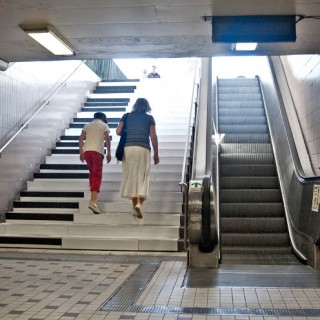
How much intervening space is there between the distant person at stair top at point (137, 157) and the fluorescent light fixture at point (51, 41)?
1434 millimetres

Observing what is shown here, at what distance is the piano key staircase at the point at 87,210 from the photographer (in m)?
6.72

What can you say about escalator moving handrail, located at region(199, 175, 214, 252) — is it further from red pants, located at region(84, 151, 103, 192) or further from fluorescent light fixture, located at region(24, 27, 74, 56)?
fluorescent light fixture, located at region(24, 27, 74, 56)

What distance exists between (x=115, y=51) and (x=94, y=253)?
2551 millimetres

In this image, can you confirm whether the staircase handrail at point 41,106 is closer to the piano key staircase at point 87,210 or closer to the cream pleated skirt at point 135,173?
the piano key staircase at point 87,210

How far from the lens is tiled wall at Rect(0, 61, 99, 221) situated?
7.80 meters

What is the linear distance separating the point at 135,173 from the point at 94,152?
35.9 inches

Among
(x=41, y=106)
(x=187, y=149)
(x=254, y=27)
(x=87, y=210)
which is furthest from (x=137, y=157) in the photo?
(x=41, y=106)

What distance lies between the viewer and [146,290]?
4367 mm

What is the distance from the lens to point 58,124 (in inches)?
410

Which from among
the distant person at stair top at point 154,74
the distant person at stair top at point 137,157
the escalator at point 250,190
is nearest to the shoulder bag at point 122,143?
the distant person at stair top at point 137,157

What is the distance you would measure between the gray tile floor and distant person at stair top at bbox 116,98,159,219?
106cm

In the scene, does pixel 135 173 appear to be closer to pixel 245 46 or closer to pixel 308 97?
pixel 245 46

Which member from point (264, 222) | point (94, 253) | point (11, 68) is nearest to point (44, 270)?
point (94, 253)

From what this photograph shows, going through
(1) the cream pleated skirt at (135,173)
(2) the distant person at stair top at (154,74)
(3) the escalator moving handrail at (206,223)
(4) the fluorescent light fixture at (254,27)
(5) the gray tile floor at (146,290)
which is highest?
(2) the distant person at stair top at (154,74)
